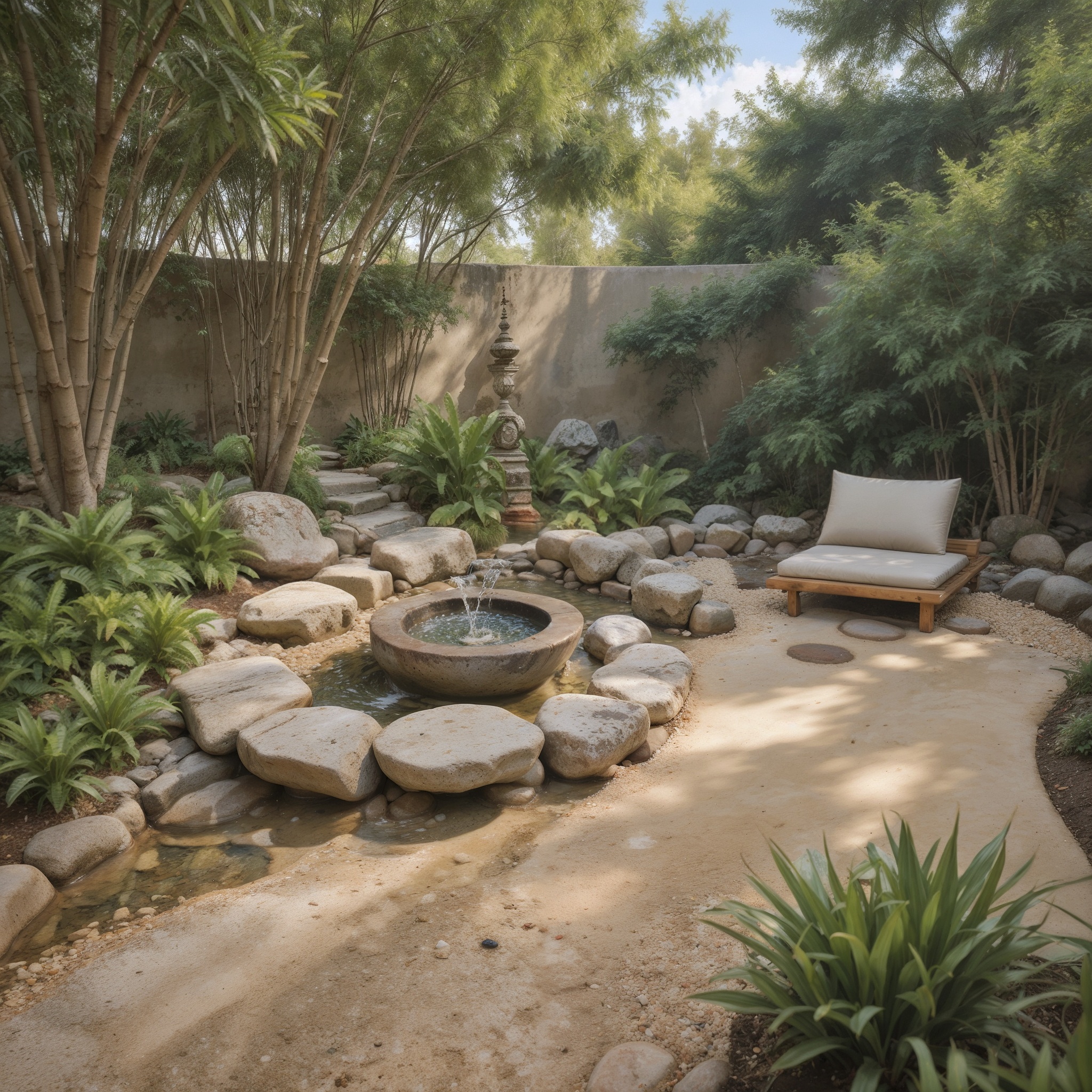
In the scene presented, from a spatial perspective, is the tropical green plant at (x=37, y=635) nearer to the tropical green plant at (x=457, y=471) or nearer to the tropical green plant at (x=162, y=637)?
the tropical green plant at (x=162, y=637)

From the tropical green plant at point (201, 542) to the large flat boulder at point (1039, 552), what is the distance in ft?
19.6

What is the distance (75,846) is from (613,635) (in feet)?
10.0

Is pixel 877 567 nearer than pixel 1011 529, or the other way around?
pixel 877 567

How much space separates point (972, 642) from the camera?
483 centimetres

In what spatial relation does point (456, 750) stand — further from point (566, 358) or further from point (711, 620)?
point (566, 358)

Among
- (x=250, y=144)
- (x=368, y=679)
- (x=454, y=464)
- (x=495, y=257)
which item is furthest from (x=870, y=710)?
(x=495, y=257)

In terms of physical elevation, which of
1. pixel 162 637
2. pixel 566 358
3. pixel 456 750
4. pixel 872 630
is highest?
pixel 566 358

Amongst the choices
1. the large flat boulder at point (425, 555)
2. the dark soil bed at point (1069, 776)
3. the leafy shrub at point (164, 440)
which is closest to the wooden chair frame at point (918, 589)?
the dark soil bed at point (1069, 776)

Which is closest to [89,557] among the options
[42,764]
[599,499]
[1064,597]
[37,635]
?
[37,635]

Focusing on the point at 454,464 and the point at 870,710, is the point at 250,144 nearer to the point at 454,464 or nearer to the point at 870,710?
the point at 454,464

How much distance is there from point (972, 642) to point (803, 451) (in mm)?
2932

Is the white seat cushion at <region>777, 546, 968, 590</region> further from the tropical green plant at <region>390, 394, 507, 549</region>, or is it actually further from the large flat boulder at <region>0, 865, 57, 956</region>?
the large flat boulder at <region>0, 865, 57, 956</region>

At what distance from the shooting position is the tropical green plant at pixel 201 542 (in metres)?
5.22

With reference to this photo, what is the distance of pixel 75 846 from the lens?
9.45 feet
